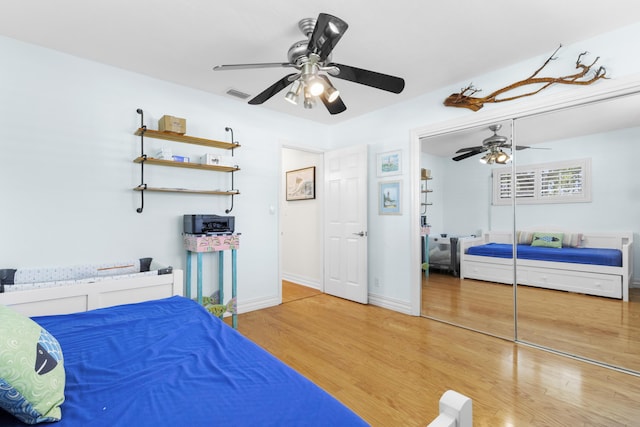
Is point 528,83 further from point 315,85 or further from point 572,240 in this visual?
point 315,85

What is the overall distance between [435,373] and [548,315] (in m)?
1.41

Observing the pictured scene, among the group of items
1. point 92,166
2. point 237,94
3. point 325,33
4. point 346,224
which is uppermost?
point 237,94

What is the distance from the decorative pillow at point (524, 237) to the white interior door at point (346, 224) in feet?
5.35

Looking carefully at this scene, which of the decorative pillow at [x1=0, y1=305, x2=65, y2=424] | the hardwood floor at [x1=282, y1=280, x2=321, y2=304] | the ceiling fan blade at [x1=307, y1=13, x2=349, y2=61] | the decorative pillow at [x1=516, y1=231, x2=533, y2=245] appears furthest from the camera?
the hardwood floor at [x1=282, y1=280, x2=321, y2=304]

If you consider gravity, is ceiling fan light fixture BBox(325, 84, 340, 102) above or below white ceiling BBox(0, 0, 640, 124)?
below

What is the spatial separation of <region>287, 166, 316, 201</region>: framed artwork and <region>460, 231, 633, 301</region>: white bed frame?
2429 millimetres

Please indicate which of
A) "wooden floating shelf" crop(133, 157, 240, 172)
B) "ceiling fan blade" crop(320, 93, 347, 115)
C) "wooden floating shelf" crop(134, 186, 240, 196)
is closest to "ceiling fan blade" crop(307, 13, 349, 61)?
"ceiling fan blade" crop(320, 93, 347, 115)

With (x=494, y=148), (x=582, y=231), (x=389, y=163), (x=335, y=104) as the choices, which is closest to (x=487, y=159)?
(x=494, y=148)

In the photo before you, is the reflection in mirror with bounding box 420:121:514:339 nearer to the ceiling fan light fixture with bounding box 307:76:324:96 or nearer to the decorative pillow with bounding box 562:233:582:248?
the decorative pillow with bounding box 562:233:582:248

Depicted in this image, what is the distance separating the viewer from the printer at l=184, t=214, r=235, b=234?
9.67 feet

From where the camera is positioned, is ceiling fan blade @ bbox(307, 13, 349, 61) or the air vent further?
the air vent

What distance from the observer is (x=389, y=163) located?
3758 millimetres

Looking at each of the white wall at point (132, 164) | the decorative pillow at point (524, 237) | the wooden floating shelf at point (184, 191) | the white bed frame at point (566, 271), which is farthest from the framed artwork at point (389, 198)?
the wooden floating shelf at point (184, 191)

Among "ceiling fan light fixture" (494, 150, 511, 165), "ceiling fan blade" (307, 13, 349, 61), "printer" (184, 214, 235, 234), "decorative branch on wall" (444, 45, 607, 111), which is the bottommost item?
"printer" (184, 214, 235, 234)
